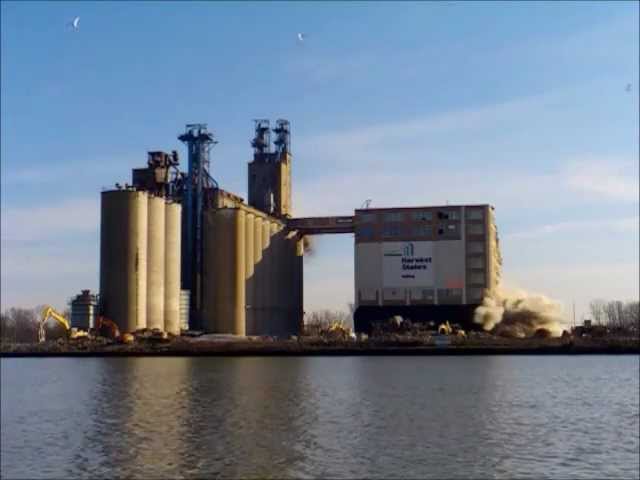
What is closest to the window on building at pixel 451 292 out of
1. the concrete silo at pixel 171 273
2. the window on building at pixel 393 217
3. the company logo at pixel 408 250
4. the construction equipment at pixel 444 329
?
the construction equipment at pixel 444 329

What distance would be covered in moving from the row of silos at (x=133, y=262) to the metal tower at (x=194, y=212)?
8538 mm

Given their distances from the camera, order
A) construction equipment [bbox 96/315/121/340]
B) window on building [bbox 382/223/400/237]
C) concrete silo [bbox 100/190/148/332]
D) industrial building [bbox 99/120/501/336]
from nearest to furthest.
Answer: concrete silo [bbox 100/190/148/332] < construction equipment [bbox 96/315/121/340] < industrial building [bbox 99/120/501/336] < window on building [bbox 382/223/400/237]

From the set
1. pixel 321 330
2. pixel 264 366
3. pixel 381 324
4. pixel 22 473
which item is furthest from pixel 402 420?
pixel 321 330

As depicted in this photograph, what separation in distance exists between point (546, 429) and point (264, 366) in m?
52.5

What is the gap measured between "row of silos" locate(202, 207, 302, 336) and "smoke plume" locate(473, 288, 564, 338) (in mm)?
28888

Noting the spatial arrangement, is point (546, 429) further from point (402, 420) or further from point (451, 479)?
point (451, 479)

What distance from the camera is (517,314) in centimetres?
13338

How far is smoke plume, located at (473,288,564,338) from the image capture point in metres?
125

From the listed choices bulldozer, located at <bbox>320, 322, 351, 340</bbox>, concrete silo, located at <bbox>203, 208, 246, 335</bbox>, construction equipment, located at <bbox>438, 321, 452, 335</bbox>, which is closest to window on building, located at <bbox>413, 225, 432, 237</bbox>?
construction equipment, located at <bbox>438, 321, 452, 335</bbox>

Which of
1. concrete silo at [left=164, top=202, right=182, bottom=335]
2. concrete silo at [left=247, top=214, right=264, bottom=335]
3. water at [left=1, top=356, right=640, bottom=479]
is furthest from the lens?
concrete silo at [left=247, top=214, right=264, bottom=335]

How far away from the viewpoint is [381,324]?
125 meters

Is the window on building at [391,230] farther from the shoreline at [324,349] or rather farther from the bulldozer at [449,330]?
the shoreline at [324,349]

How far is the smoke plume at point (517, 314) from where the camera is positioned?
12542 cm

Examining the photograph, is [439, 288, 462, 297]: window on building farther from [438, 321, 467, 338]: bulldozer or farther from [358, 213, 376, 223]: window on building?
[358, 213, 376, 223]: window on building
